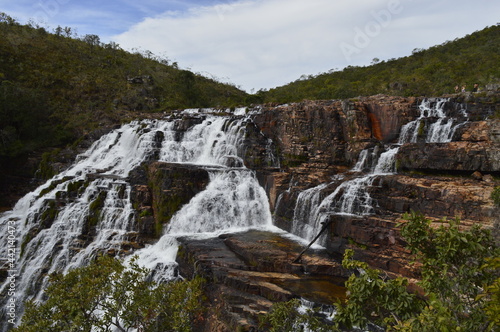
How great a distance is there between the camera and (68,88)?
3838cm

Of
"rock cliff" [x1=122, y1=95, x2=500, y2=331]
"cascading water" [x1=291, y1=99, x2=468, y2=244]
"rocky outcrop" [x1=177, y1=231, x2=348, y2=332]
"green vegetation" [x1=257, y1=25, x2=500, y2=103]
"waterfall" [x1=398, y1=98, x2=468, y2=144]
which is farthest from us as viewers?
"green vegetation" [x1=257, y1=25, x2=500, y2=103]

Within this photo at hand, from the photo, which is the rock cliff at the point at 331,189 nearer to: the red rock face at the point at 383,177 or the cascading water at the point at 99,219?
the red rock face at the point at 383,177

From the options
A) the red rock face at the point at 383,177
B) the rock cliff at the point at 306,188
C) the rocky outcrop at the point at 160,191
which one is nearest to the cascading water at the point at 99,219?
the rock cliff at the point at 306,188

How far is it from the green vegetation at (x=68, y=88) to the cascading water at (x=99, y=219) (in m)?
9.24

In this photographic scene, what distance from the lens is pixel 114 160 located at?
2386 cm

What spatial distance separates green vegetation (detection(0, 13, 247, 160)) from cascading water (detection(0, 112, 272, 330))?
924cm

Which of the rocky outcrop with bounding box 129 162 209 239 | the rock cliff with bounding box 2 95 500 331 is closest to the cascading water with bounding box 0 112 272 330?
the rock cliff with bounding box 2 95 500 331

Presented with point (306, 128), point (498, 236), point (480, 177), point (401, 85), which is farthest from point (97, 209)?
point (401, 85)

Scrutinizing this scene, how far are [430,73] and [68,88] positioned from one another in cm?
4799

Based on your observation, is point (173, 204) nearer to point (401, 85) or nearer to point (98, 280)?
point (98, 280)

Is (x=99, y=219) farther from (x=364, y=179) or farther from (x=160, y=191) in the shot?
(x=364, y=179)

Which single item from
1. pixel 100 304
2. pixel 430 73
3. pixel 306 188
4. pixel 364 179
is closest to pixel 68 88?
pixel 306 188

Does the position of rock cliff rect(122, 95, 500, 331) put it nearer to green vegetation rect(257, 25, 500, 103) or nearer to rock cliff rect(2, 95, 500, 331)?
rock cliff rect(2, 95, 500, 331)

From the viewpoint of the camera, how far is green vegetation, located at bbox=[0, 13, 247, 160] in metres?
27.1
